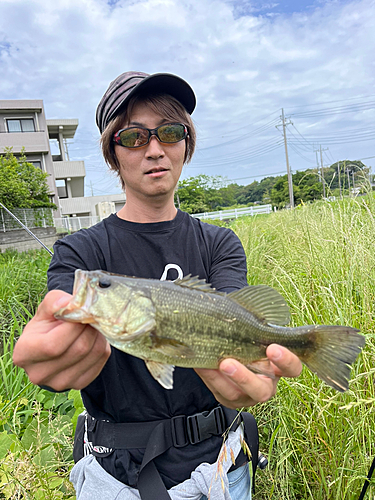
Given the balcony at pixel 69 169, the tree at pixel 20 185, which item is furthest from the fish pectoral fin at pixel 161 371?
the balcony at pixel 69 169

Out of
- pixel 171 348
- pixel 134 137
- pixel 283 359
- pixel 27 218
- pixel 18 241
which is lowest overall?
pixel 283 359

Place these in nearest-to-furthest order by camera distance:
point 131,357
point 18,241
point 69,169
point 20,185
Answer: point 131,357, point 18,241, point 20,185, point 69,169

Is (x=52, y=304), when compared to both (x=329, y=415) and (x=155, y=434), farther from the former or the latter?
(x=329, y=415)

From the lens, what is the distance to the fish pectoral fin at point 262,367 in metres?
1.70

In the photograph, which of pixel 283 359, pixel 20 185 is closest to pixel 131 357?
pixel 283 359

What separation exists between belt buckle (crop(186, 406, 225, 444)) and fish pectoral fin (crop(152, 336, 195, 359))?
2.28 ft

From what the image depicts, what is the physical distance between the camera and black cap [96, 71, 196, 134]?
2201 mm

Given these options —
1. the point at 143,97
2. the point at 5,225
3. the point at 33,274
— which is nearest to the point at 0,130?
the point at 5,225

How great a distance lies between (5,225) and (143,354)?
23.4 meters

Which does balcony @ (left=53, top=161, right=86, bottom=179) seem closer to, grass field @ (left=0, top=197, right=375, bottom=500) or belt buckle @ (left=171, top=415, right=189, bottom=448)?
grass field @ (left=0, top=197, right=375, bottom=500)

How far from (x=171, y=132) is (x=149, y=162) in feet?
0.88

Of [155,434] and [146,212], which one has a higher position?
[146,212]

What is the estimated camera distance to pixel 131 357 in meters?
2.08

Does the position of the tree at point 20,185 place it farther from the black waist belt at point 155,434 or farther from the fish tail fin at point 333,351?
the fish tail fin at point 333,351
